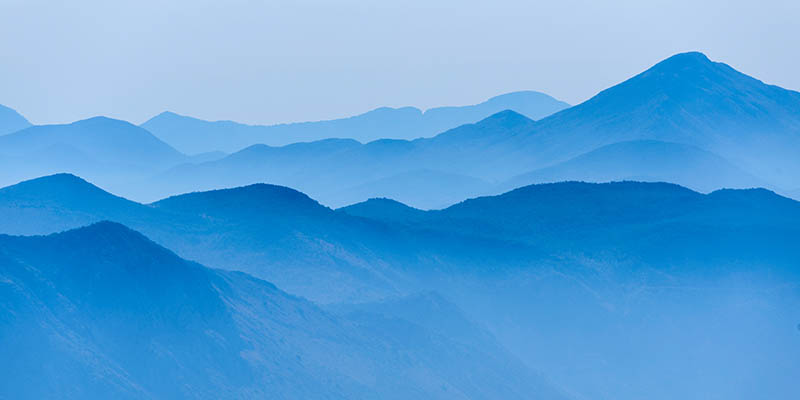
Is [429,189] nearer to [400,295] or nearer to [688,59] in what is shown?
[688,59]

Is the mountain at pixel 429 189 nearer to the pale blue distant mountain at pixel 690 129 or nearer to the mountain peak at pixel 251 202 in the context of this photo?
the pale blue distant mountain at pixel 690 129

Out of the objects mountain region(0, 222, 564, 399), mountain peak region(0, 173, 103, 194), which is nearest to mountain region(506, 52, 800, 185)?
mountain peak region(0, 173, 103, 194)

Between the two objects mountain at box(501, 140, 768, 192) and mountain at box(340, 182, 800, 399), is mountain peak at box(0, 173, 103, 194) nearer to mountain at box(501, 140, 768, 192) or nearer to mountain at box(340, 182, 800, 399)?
mountain at box(340, 182, 800, 399)

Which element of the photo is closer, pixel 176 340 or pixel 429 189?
pixel 176 340

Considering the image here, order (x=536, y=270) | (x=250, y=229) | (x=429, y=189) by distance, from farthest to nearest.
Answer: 1. (x=429, y=189)
2. (x=250, y=229)
3. (x=536, y=270)

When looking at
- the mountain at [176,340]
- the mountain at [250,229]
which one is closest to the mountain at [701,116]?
the mountain at [250,229]

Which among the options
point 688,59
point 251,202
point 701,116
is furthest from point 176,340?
point 688,59
